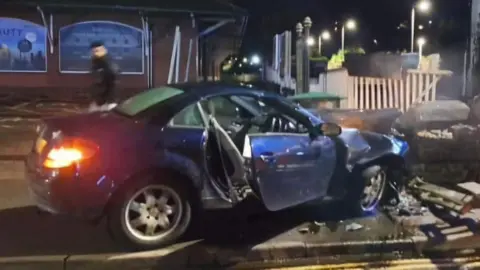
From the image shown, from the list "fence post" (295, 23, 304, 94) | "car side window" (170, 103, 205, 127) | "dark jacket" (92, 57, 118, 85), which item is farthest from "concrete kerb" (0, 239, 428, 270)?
"fence post" (295, 23, 304, 94)

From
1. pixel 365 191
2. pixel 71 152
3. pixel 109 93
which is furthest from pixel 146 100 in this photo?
pixel 109 93

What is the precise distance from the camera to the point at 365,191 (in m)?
7.79

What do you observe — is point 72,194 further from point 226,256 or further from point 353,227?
point 353,227

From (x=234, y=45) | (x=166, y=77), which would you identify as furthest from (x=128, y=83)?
(x=234, y=45)

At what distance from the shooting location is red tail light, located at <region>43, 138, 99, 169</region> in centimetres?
614

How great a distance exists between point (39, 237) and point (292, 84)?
11620 millimetres

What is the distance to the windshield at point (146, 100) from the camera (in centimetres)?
689

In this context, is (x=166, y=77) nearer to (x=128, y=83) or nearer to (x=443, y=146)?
(x=128, y=83)

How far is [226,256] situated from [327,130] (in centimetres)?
180

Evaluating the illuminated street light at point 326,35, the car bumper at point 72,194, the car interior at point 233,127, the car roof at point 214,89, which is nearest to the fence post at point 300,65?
the car interior at point 233,127

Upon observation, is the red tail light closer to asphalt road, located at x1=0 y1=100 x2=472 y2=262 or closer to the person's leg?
asphalt road, located at x1=0 y1=100 x2=472 y2=262

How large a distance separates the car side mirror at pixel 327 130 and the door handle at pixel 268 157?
2.12 ft

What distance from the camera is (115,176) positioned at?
20.3 ft

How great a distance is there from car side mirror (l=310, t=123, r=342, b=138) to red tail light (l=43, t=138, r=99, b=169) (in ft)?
7.94
